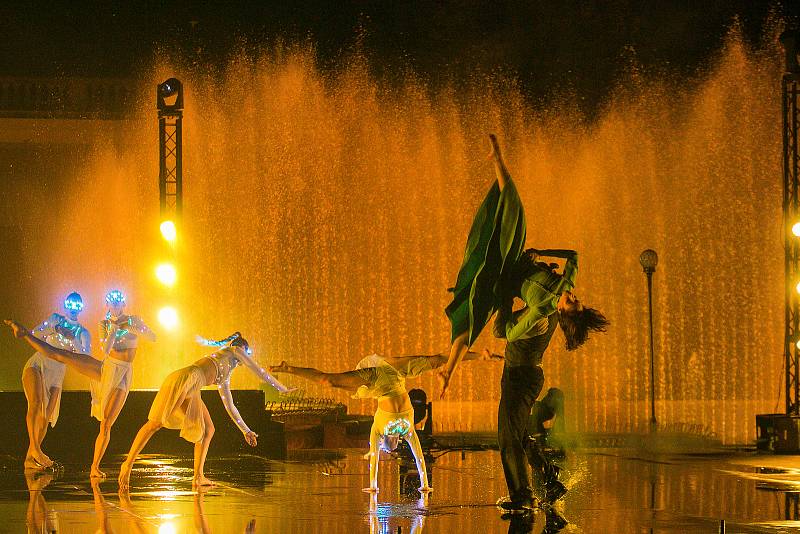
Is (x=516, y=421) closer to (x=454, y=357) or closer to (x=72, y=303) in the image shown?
(x=454, y=357)

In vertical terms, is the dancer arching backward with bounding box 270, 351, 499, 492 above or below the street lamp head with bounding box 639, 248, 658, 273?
below

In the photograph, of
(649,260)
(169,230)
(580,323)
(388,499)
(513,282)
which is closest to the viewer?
(513,282)

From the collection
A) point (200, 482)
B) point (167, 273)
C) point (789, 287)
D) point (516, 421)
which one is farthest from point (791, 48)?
point (200, 482)

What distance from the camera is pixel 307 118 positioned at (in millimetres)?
31156

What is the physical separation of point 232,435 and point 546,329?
7.51m

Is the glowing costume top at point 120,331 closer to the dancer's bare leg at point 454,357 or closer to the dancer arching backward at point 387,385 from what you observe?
the dancer arching backward at point 387,385

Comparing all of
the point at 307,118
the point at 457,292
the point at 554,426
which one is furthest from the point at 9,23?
the point at 457,292

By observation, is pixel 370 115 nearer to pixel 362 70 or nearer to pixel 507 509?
pixel 362 70

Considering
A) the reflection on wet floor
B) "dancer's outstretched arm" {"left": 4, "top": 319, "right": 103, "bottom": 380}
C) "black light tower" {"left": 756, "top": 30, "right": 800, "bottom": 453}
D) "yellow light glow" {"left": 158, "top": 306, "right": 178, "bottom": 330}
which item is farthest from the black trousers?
"yellow light glow" {"left": 158, "top": 306, "right": 178, "bottom": 330}

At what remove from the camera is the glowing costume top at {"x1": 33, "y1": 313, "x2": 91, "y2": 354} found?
14.0m

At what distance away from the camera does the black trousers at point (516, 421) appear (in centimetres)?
968

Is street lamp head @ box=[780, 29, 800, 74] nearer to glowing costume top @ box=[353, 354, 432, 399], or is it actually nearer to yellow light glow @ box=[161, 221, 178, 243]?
yellow light glow @ box=[161, 221, 178, 243]

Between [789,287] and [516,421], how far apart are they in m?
9.87

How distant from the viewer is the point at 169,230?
59.5 feet
